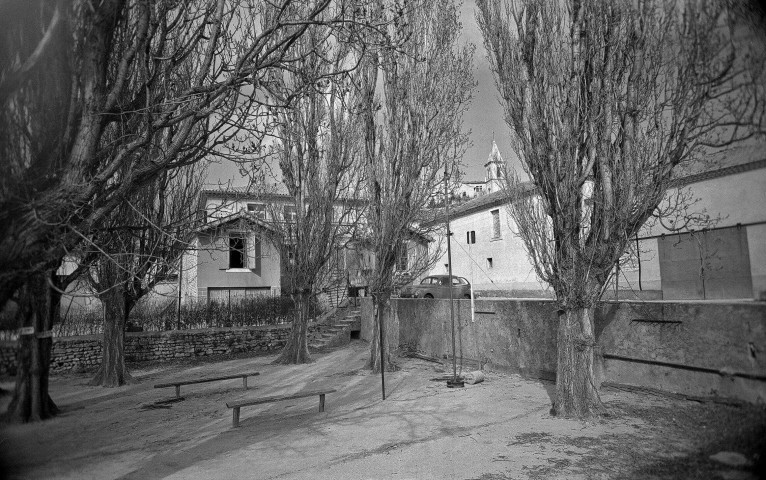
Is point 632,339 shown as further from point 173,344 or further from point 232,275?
point 232,275

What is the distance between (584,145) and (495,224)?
24.6 metres

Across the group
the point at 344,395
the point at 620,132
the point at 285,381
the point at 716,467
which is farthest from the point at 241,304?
the point at 716,467

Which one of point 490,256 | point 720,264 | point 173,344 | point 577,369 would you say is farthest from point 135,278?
point 490,256

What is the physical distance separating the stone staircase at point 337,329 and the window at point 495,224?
A: 13.6m

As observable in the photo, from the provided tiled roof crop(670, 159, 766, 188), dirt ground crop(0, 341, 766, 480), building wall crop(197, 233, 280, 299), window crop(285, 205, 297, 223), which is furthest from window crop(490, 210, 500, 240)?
tiled roof crop(670, 159, 766, 188)

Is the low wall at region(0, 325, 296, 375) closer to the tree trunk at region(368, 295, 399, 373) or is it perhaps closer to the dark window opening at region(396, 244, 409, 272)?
the tree trunk at region(368, 295, 399, 373)

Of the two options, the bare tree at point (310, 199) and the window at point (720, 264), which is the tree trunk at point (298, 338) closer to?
the bare tree at point (310, 199)

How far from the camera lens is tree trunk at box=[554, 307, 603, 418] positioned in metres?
6.70

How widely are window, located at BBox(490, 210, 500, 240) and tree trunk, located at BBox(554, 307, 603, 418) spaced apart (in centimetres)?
2430

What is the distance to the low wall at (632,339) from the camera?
2422 millimetres

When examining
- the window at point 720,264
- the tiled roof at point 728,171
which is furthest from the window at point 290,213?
the tiled roof at point 728,171

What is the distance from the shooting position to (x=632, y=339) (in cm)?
762

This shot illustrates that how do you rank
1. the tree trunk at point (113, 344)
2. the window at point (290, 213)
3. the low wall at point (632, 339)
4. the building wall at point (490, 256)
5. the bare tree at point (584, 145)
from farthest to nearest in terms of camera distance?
1. the building wall at point (490, 256)
2. the window at point (290, 213)
3. the tree trunk at point (113, 344)
4. the bare tree at point (584, 145)
5. the low wall at point (632, 339)

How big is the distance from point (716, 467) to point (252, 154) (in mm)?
4513
